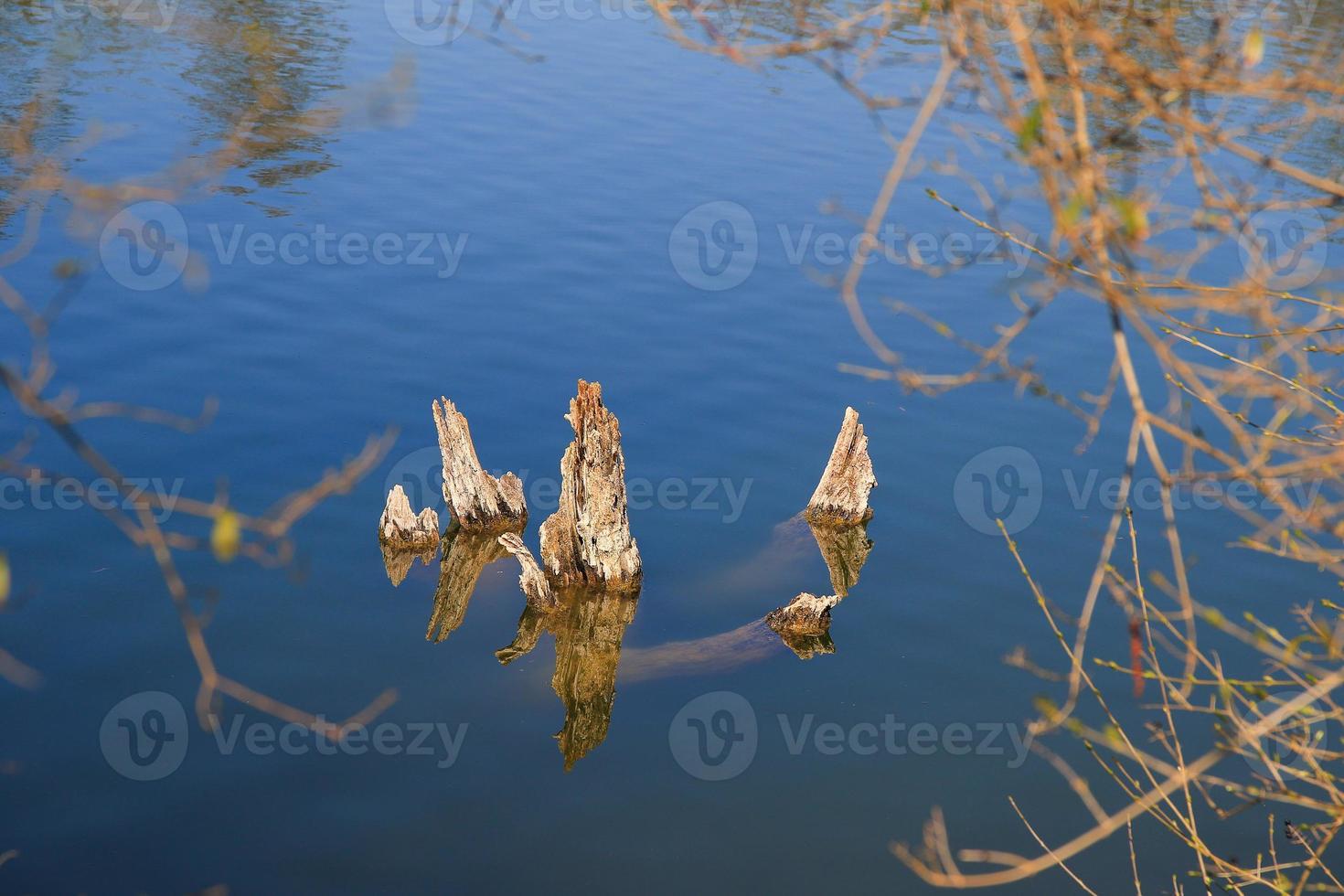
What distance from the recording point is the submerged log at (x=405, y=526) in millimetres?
10508

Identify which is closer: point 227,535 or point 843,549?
point 227,535

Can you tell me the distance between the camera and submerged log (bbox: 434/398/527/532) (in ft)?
35.0

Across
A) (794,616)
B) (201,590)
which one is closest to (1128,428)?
(794,616)

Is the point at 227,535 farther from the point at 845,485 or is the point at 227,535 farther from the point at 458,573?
the point at 845,485

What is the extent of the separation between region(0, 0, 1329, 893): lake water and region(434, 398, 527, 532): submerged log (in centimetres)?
39

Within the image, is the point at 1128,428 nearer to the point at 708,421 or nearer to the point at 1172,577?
the point at 1172,577

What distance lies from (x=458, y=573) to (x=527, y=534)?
959mm

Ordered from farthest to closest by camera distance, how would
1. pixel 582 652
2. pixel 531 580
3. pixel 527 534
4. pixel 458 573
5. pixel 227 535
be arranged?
pixel 527 534
pixel 458 573
pixel 531 580
pixel 582 652
pixel 227 535

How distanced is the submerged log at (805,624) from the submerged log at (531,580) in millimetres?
1898

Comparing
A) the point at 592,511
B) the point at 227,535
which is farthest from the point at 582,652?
the point at 227,535

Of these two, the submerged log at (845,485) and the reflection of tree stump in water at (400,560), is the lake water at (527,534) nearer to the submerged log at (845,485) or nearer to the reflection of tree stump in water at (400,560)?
the reflection of tree stump in water at (400,560)

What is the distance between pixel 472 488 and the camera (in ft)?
36.1

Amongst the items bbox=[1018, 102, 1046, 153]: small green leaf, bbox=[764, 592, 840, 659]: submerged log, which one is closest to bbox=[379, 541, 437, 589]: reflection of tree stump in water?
bbox=[764, 592, 840, 659]: submerged log

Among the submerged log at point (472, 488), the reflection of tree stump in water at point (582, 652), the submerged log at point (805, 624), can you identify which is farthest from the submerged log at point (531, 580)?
the submerged log at point (805, 624)
